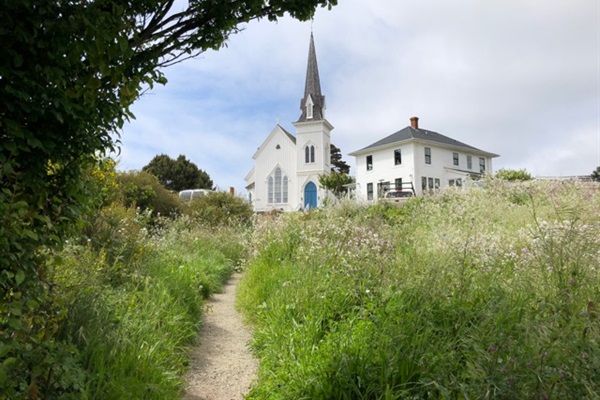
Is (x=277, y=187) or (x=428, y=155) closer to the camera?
(x=428, y=155)

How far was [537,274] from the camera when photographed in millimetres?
3867

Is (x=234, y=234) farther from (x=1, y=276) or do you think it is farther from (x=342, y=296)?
(x=1, y=276)

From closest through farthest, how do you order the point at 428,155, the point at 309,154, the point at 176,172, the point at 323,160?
the point at 428,155, the point at 323,160, the point at 309,154, the point at 176,172

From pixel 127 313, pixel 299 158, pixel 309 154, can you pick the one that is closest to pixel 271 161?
pixel 299 158

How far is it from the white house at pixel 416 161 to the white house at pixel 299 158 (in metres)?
4.03

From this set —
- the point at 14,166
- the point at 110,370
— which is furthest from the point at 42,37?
the point at 110,370

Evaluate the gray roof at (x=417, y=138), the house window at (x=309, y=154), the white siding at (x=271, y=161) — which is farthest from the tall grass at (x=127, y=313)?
the white siding at (x=271, y=161)

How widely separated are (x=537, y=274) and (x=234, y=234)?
29.8ft

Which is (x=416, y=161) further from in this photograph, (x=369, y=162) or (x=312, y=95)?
(x=312, y=95)

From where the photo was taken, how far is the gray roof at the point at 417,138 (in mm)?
35375

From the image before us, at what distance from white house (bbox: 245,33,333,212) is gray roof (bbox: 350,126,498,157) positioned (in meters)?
4.45

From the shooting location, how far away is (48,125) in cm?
204

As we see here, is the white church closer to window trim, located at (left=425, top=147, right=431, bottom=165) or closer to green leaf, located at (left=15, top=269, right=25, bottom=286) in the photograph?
window trim, located at (left=425, top=147, right=431, bottom=165)

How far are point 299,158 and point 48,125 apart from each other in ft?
124
